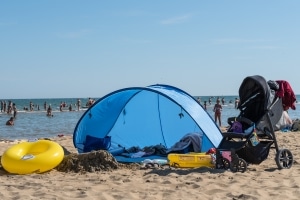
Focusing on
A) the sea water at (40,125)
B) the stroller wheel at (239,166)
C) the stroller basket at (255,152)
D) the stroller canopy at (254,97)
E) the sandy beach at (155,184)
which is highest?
Result: the stroller canopy at (254,97)

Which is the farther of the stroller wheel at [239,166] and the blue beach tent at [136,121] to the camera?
the blue beach tent at [136,121]

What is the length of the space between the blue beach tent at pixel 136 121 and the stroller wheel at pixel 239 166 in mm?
2712

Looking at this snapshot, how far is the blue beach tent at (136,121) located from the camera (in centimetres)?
990

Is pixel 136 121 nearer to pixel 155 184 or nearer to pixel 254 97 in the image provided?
pixel 254 97

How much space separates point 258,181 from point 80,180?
8.78 feet

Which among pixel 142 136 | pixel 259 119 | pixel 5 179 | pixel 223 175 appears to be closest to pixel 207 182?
pixel 223 175

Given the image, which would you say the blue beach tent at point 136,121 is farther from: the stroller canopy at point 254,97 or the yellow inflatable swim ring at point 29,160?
the stroller canopy at point 254,97

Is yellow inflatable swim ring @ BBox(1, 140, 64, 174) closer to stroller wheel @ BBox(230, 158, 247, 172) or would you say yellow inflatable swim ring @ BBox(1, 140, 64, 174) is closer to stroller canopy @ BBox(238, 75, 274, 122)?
stroller wheel @ BBox(230, 158, 247, 172)

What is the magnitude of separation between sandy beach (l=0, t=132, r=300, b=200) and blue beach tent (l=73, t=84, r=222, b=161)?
2354mm

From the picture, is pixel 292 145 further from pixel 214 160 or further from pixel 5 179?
pixel 5 179

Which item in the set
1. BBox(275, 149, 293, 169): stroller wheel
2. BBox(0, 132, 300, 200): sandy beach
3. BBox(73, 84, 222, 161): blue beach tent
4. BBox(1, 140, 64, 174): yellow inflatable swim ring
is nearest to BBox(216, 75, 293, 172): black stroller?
BBox(275, 149, 293, 169): stroller wheel

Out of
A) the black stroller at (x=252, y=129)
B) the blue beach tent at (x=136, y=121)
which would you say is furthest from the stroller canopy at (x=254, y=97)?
the blue beach tent at (x=136, y=121)

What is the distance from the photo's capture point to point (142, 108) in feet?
34.4

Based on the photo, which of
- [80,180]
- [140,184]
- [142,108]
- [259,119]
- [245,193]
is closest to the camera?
[245,193]
